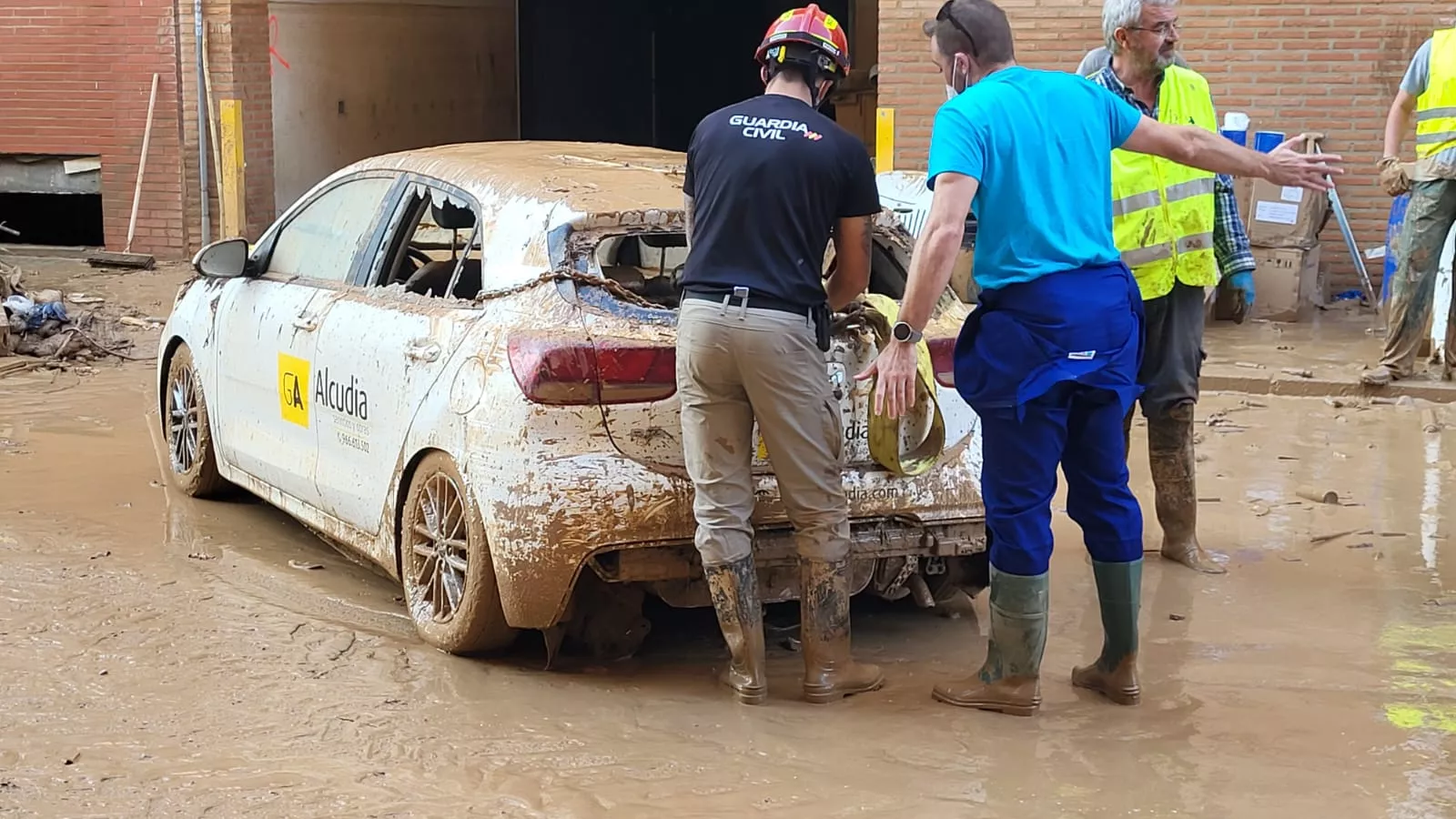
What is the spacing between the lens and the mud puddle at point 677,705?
4.08 m

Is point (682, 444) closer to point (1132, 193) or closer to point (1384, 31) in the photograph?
point (1132, 193)

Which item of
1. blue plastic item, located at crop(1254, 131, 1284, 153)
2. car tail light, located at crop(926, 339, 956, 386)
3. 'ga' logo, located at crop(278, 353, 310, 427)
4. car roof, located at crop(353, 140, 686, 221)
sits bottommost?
'ga' logo, located at crop(278, 353, 310, 427)

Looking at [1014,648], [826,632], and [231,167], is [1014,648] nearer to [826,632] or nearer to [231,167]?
[826,632]

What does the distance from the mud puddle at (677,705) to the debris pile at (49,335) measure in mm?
4409

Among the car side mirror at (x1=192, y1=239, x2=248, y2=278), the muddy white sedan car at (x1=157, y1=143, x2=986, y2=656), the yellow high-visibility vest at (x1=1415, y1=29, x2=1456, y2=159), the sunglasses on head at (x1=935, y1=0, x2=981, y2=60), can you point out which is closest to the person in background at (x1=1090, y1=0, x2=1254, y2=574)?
the muddy white sedan car at (x1=157, y1=143, x2=986, y2=656)

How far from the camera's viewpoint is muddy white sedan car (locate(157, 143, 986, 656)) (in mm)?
4680

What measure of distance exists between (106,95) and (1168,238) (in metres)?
12.4

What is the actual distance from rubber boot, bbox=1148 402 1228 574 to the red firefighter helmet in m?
2.24

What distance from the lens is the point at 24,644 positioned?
5223 millimetres

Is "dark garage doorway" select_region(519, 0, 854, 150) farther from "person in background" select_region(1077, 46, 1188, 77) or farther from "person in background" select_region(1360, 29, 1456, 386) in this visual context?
"person in background" select_region(1077, 46, 1188, 77)

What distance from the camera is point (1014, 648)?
15.2ft

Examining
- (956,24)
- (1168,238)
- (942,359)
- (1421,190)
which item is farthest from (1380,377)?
(956,24)

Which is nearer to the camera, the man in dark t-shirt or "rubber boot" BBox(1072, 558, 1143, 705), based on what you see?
the man in dark t-shirt

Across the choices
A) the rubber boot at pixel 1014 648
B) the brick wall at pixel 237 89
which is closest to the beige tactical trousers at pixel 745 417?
the rubber boot at pixel 1014 648
